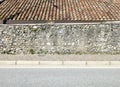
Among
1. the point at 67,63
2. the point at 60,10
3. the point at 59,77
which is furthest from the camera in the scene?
the point at 60,10

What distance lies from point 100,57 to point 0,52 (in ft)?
15.8

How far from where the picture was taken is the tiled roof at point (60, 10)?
17.0 m

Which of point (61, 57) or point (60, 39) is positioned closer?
point (61, 57)

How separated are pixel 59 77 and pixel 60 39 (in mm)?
3841

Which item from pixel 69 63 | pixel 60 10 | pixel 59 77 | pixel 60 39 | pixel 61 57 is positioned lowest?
pixel 60 10

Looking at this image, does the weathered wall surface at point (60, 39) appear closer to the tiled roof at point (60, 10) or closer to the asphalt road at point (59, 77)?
the asphalt road at point (59, 77)

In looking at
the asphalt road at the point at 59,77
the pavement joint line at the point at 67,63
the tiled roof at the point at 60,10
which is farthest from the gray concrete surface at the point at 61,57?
the tiled roof at the point at 60,10

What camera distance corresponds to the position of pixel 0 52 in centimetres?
1249

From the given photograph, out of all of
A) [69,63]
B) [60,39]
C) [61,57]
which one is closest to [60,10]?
[60,39]

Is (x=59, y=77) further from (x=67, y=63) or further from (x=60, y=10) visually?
(x=60, y=10)

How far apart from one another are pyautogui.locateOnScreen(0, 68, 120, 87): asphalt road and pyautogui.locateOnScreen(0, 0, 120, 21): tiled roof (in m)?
7.36

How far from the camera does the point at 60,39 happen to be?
12500 millimetres

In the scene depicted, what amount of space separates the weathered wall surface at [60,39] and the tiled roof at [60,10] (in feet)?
14.1

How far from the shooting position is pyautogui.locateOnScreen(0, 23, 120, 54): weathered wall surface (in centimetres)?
1241
